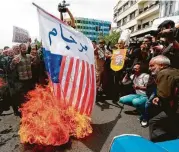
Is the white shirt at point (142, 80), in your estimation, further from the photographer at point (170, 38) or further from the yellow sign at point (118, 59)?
the yellow sign at point (118, 59)

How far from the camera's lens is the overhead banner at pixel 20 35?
9793mm

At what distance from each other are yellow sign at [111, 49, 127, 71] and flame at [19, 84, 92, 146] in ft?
11.6

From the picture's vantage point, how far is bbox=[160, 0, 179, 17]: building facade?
101ft

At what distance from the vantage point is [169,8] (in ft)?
108

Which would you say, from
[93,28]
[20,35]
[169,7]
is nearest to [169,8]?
[169,7]

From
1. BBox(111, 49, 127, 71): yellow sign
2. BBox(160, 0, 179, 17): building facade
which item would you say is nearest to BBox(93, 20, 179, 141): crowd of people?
BBox(111, 49, 127, 71): yellow sign

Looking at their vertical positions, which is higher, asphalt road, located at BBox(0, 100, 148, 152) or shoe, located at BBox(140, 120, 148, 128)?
shoe, located at BBox(140, 120, 148, 128)

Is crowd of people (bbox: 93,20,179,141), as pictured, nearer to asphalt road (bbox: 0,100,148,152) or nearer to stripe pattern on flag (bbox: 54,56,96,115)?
asphalt road (bbox: 0,100,148,152)

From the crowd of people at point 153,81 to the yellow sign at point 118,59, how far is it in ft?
0.68

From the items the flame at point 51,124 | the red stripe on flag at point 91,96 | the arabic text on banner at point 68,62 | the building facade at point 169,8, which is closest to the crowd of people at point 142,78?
the red stripe on flag at point 91,96

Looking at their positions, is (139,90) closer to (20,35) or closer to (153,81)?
(153,81)

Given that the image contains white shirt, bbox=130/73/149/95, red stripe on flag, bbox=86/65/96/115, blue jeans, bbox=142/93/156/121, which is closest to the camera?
red stripe on flag, bbox=86/65/96/115

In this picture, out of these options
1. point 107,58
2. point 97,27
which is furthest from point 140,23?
point 107,58

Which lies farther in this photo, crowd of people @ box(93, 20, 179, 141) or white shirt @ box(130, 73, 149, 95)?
→ white shirt @ box(130, 73, 149, 95)
